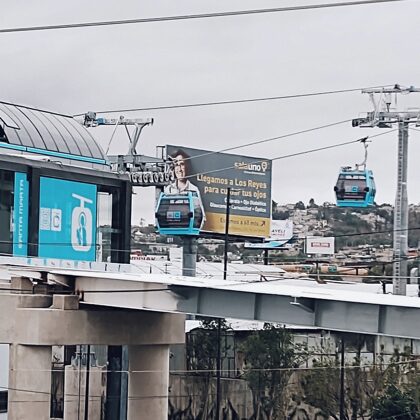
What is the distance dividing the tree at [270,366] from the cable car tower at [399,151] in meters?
9.38

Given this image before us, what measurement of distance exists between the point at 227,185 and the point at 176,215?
8.32m

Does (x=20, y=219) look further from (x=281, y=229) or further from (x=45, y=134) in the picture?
(x=281, y=229)

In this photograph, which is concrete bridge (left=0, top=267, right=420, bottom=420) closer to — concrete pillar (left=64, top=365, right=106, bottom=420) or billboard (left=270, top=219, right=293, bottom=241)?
concrete pillar (left=64, top=365, right=106, bottom=420)

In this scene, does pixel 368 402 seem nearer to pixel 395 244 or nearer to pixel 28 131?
pixel 395 244

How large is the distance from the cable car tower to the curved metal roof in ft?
32.5

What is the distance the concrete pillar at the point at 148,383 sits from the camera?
3152 cm

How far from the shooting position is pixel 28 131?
105 ft

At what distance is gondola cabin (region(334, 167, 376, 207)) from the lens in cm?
4875

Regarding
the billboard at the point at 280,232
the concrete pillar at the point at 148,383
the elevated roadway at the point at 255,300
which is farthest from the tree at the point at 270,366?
the billboard at the point at 280,232

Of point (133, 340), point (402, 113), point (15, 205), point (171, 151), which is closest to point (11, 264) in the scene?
point (15, 205)

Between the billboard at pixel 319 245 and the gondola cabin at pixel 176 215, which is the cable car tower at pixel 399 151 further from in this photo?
the billboard at pixel 319 245

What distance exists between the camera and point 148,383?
1249 inches

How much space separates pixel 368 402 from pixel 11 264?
2052 cm

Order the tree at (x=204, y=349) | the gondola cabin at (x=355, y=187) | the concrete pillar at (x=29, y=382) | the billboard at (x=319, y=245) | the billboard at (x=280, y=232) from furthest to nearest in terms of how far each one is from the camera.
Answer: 1. the billboard at (x=319, y=245)
2. the billboard at (x=280, y=232)
3. the tree at (x=204, y=349)
4. the gondola cabin at (x=355, y=187)
5. the concrete pillar at (x=29, y=382)
